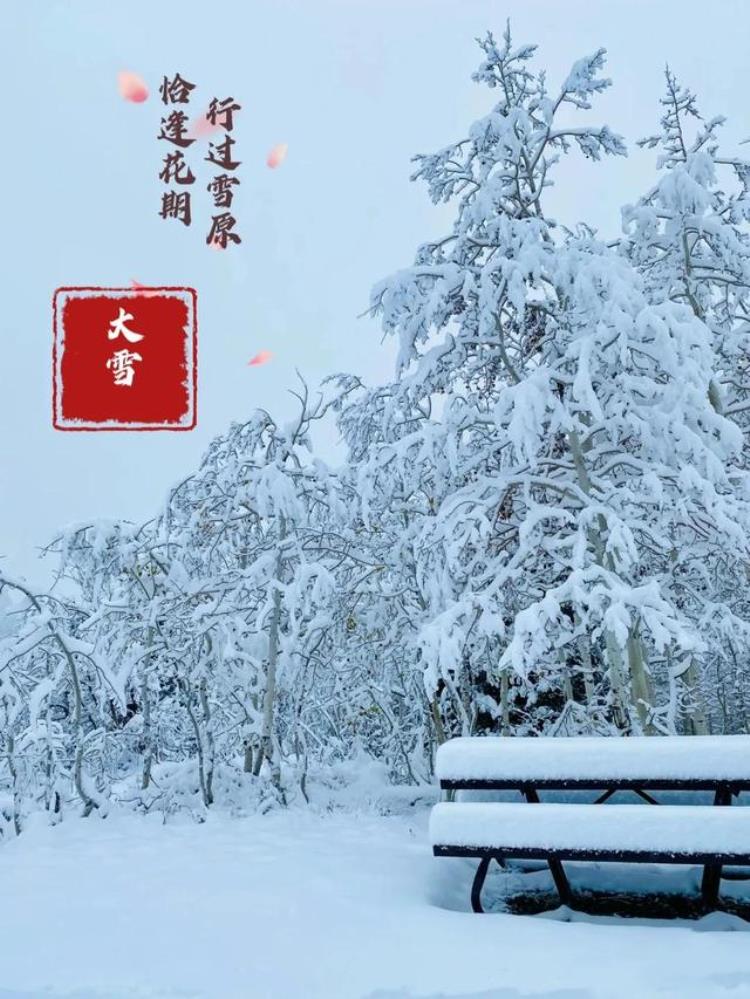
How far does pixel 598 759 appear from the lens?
450cm

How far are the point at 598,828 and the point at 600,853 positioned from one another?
0.12 m

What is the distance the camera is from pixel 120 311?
879 cm

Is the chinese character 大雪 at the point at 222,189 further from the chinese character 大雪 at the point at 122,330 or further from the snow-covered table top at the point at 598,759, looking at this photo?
the snow-covered table top at the point at 598,759

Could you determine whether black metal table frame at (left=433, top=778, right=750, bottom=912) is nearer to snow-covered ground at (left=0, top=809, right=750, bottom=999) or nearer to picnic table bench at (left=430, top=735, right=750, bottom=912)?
picnic table bench at (left=430, top=735, right=750, bottom=912)

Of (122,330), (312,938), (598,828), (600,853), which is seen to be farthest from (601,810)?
(122,330)

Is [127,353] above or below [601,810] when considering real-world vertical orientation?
above

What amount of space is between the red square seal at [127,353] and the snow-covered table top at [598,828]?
210 inches

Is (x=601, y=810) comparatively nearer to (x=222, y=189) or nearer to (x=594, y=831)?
(x=594, y=831)

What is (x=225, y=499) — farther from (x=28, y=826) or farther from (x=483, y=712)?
(x=483, y=712)

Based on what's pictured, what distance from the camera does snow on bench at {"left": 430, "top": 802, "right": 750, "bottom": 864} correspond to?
4.12 metres

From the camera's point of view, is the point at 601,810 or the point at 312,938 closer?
the point at 312,938

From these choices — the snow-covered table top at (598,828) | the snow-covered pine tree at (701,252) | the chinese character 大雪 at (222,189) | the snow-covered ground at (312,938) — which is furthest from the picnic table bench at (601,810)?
the chinese character 大雪 at (222,189)

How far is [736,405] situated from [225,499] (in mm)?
5423

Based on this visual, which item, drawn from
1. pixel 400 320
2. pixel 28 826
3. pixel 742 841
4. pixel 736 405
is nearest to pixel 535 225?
pixel 400 320
